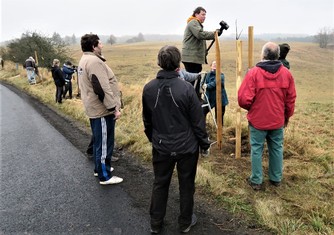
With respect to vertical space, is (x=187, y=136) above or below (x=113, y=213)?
above

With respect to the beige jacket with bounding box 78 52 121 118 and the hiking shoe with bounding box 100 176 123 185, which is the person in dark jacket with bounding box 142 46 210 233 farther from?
the hiking shoe with bounding box 100 176 123 185

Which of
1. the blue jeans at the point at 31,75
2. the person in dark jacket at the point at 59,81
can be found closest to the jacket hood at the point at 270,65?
the person in dark jacket at the point at 59,81

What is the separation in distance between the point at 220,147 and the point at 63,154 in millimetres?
3235

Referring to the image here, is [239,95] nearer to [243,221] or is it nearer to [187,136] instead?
[187,136]

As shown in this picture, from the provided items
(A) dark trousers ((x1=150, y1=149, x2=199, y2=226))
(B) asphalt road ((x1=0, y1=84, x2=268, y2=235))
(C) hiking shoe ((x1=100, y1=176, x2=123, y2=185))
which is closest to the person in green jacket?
(B) asphalt road ((x1=0, y1=84, x2=268, y2=235))

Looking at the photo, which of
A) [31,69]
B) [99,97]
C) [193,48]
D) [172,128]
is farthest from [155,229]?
[31,69]

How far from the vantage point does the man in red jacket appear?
13.8 feet

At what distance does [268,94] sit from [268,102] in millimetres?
116

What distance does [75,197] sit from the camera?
4422 mm

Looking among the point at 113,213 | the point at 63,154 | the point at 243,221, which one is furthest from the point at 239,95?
the point at 63,154

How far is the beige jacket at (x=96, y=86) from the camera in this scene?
14.5 ft

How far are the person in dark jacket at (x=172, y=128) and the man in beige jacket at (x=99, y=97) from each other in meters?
1.23

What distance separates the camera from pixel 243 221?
3723 millimetres

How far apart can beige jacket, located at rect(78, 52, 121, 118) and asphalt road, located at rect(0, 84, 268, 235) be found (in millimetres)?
1213
